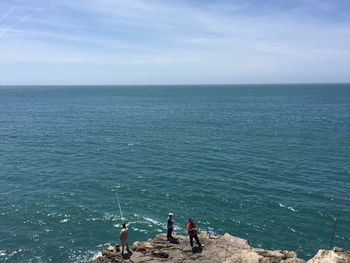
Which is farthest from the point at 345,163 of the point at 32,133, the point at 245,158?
the point at 32,133

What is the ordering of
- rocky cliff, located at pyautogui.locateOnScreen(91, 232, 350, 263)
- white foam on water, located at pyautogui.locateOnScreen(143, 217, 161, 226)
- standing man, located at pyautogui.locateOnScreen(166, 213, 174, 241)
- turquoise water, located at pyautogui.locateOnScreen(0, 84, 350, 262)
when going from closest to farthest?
rocky cliff, located at pyautogui.locateOnScreen(91, 232, 350, 263)
standing man, located at pyautogui.locateOnScreen(166, 213, 174, 241)
turquoise water, located at pyautogui.locateOnScreen(0, 84, 350, 262)
white foam on water, located at pyautogui.locateOnScreen(143, 217, 161, 226)

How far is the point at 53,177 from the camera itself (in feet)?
154

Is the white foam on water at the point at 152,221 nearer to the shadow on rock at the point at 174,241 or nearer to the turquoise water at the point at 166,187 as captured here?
the turquoise water at the point at 166,187

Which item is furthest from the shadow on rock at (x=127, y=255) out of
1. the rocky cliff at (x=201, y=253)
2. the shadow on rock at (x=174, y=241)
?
the shadow on rock at (x=174, y=241)

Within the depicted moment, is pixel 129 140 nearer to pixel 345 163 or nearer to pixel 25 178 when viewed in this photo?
pixel 25 178

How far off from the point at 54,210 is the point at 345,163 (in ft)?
132

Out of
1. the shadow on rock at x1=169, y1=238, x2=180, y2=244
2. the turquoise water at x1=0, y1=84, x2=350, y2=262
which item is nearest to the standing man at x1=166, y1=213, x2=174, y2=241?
the shadow on rock at x1=169, y1=238, x2=180, y2=244

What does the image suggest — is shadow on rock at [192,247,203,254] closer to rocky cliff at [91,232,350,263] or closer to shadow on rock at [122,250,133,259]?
rocky cliff at [91,232,350,263]

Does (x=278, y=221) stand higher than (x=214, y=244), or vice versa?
(x=214, y=244)

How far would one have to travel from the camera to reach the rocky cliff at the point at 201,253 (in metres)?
20.2

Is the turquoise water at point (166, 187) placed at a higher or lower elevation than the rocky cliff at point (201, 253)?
lower

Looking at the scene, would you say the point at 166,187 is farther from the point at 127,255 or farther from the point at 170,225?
the point at 127,255

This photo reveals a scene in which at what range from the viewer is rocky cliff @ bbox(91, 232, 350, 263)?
797 inches

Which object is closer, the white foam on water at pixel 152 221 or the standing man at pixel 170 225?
the standing man at pixel 170 225
